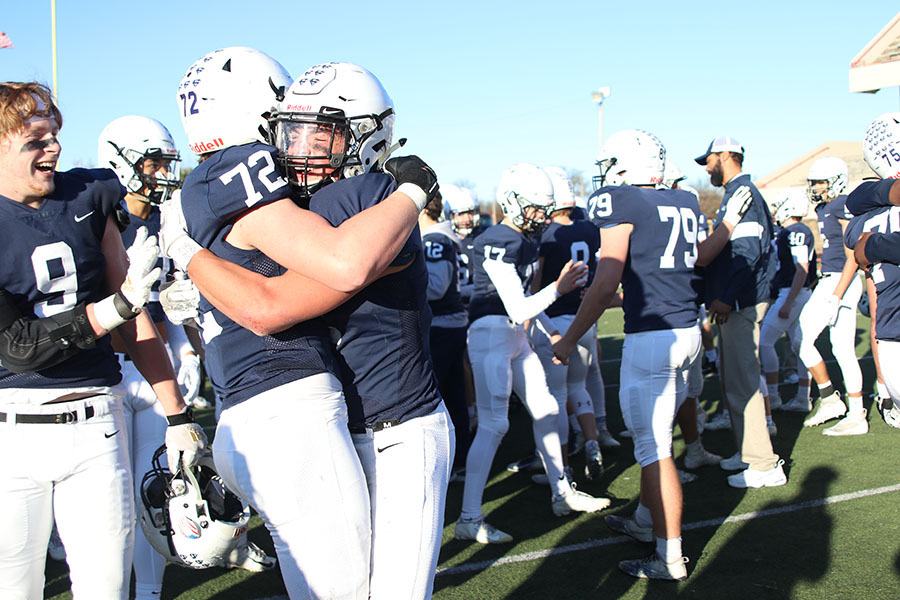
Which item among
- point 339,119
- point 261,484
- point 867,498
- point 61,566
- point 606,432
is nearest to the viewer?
point 261,484

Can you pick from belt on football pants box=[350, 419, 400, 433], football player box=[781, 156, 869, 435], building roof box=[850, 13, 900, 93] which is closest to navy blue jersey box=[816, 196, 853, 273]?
football player box=[781, 156, 869, 435]

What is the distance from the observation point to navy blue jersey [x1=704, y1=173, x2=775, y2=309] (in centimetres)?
538

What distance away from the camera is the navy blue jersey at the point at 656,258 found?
4.07 metres

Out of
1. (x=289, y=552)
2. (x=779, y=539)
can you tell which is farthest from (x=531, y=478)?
(x=289, y=552)

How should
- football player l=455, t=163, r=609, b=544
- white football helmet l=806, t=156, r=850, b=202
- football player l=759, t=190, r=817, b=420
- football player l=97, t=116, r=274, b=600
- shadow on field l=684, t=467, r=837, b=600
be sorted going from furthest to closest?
white football helmet l=806, t=156, r=850, b=202 < football player l=759, t=190, r=817, b=420 < football player l=455, t=163, r=609, b=544 < football player l=97, t=116, r=274, b=600 < shadow on field l=684, t=467, r=837, b=600

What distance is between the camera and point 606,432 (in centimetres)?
654

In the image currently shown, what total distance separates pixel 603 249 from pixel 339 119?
226 centimetres

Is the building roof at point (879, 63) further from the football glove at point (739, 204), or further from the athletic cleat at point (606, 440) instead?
the athletic cleat at point (606, 440)

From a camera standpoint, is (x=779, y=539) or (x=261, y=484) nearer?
(x=261, y=484)

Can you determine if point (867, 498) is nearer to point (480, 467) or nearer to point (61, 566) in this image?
point (480, 467)

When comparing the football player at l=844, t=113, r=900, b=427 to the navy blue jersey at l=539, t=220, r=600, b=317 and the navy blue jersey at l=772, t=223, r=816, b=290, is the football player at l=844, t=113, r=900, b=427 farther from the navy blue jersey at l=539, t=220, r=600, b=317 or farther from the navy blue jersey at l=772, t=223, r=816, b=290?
the navy blue jersey at l=772, t=223, r=816, b=290

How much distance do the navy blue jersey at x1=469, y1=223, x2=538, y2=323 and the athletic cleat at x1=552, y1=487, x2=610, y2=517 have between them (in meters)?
1.28

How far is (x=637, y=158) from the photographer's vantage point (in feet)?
14.3

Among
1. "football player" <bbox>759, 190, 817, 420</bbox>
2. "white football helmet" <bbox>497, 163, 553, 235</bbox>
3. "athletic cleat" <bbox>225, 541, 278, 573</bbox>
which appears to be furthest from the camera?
"football player" <bbox>759, 190, 817, 420</bbox>
